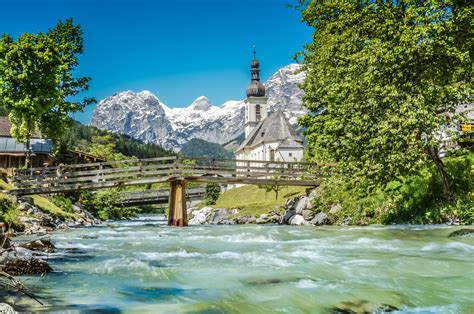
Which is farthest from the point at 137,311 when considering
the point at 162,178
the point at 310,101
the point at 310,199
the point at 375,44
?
the point at 310,101

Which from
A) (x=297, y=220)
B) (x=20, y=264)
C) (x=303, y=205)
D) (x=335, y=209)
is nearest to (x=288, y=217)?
(x=303, y=205)

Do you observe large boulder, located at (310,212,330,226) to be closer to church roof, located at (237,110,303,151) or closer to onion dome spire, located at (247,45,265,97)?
church roof, located at (237,110,303,151)

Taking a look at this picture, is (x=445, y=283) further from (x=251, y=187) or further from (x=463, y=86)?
(x=251, y=187)

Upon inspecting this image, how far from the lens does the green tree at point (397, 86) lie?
17.0 metres

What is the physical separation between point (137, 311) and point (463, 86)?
51.3 feet

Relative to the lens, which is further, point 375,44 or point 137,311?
point 375,44

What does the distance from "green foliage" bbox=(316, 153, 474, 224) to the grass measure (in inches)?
583

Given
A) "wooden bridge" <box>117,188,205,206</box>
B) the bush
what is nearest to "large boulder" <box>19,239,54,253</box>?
the bush

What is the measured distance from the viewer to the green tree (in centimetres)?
1697

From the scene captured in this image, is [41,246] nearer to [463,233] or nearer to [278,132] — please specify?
[463,233]

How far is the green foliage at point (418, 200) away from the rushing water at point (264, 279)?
5.97 m

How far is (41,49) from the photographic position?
3847cm

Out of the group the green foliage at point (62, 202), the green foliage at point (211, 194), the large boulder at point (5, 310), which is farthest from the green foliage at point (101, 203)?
the large boulder at point (5, 310)

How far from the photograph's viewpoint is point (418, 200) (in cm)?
2247
